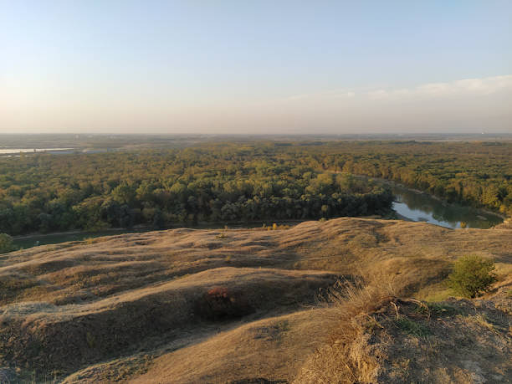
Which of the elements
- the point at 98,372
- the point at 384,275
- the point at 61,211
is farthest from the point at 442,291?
the point at 61,211

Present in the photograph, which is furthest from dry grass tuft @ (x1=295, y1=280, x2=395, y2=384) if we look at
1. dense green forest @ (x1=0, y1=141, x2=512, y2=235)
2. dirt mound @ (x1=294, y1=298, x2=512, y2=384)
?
dense green forest @ (x1=0, y1=141, x2=512, y2=235)

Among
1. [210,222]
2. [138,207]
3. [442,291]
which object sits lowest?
[210,222]

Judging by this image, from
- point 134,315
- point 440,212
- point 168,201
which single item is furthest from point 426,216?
point 134,315

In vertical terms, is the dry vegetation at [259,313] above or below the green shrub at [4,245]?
above

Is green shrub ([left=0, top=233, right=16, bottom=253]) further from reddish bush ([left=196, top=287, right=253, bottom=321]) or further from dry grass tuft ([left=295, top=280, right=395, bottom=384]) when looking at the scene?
dry grass tuft ([left=295, top=280, right=395, bottom=384])

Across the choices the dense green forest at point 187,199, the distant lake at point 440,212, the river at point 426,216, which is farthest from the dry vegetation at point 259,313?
the distant lake at point 440,212

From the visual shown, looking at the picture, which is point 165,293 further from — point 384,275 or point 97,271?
point 384,275

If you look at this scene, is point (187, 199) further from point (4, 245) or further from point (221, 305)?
point (221, 305)

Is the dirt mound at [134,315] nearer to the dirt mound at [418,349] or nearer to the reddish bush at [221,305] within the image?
the reddish bush at [221,305]
